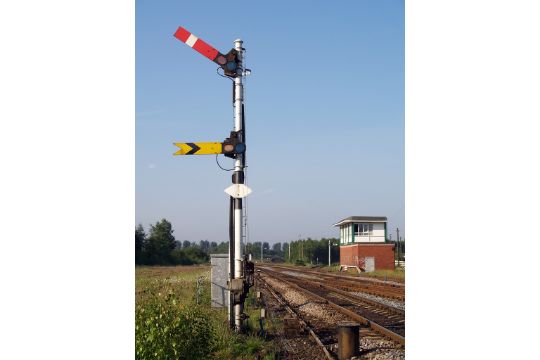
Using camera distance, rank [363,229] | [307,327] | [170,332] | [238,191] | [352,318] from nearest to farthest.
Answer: [170,332], [238,191], [307,327], [352,318], [363,229]

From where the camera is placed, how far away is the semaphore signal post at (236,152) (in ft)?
23.8

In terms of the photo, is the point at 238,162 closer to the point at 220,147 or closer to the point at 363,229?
the point at 220,147

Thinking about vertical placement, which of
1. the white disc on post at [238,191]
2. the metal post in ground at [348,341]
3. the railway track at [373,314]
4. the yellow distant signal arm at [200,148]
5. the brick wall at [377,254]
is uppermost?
the yellow distant signal arm at [200,148]

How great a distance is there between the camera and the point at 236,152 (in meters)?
7.38

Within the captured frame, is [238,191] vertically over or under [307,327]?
over

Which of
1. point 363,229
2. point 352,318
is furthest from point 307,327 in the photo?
point 363,229

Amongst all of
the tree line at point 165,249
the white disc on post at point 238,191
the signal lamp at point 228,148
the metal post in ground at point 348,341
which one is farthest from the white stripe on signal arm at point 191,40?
the tree line at point 165,249

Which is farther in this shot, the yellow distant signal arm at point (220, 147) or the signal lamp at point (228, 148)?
the signal lamp at point (228, 148)

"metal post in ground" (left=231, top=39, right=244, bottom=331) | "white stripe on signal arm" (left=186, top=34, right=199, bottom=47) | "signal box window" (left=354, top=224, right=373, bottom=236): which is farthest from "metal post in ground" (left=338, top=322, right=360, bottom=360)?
"signal box window" (left=354, top=224, right=373, bottom=236)

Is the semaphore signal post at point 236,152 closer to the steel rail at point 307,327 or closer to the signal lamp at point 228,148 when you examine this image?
the signal lamp at point 228,148

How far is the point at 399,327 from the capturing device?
10.0 meters

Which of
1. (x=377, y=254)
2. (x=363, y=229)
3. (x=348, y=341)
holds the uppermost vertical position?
(x=363, y=229)

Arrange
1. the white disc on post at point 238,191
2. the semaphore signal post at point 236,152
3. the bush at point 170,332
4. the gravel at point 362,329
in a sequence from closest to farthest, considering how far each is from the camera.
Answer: the bush at point 170,332 < the semaphore signal post at point 236,152 < the gravel at point 362,329 < the white disc on post at point 238,191

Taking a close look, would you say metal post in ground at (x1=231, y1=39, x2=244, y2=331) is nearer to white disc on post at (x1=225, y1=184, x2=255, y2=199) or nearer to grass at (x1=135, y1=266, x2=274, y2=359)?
white disc on post at (x1=225, y1=184, x2=255, y2=199)
